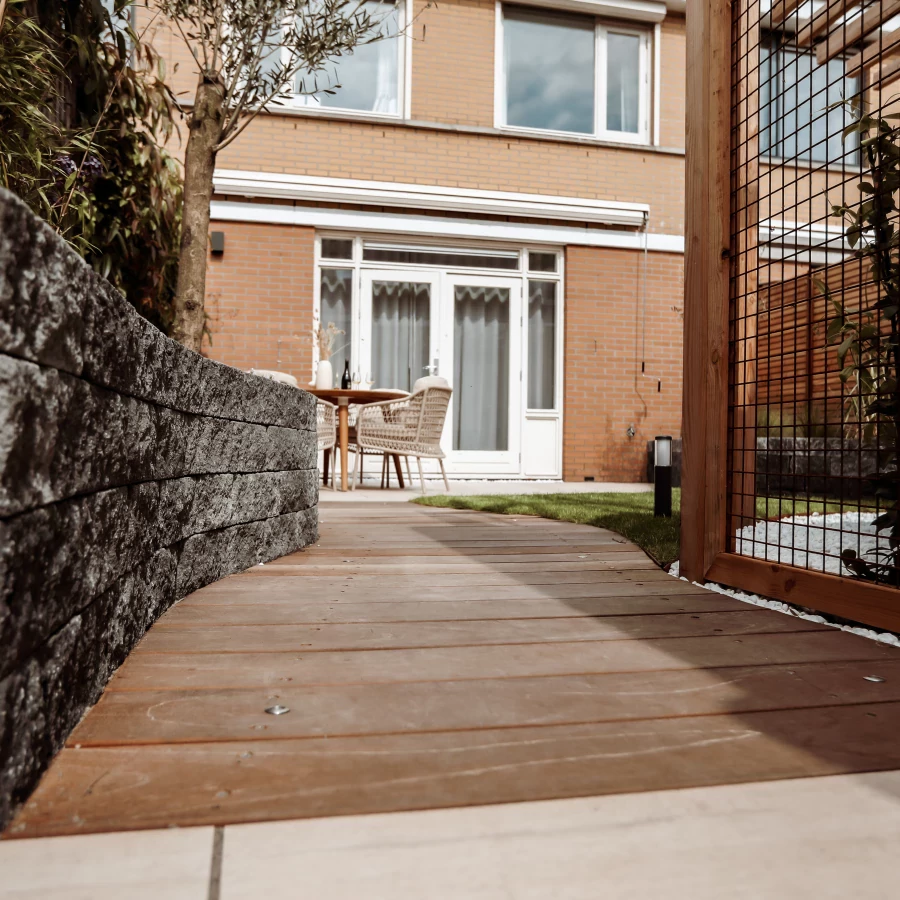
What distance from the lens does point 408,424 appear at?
557 cm

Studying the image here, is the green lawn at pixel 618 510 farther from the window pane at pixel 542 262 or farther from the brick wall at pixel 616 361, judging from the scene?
the window pane at pixel 542 262

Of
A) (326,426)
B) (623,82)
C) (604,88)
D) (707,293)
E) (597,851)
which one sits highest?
(623,82)

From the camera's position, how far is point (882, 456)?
182 centimetres

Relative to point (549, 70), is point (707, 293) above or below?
below

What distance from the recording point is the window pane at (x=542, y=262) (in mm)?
7633

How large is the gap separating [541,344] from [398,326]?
4.65 ft

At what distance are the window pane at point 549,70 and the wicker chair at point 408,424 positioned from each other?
11.8 ft

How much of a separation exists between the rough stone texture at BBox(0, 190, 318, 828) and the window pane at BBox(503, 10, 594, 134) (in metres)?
6.77

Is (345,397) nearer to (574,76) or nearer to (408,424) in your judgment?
(408,424)

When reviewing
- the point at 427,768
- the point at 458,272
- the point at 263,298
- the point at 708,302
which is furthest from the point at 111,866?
the point at 458,272

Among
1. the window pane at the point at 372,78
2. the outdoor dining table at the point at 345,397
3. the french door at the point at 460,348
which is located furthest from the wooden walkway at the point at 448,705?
the window pane at the point at 372,78

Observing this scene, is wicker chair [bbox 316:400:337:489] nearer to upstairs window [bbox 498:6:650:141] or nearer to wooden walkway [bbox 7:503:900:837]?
wooden walkway [bbox 7:503:900:837]

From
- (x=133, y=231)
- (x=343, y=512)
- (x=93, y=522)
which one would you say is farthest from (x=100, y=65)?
(x=93, y=522)

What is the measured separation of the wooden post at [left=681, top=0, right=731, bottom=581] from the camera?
6.90 ft
